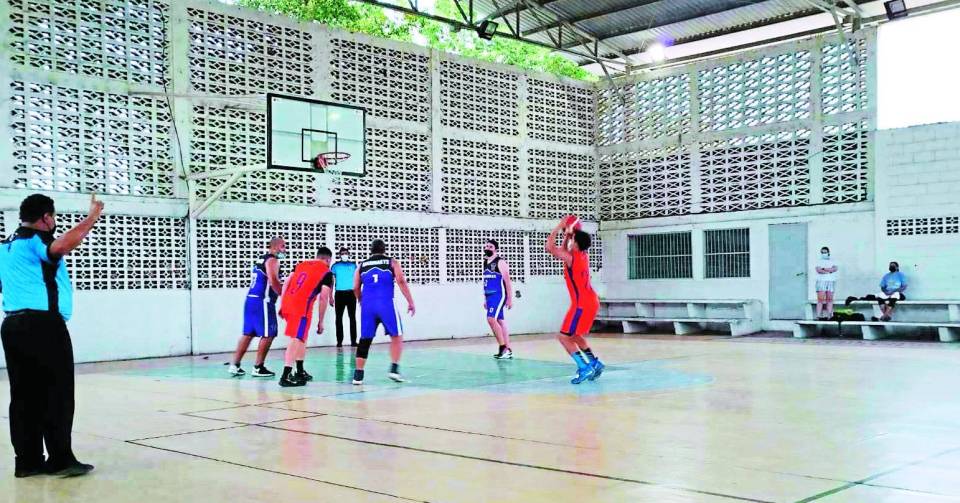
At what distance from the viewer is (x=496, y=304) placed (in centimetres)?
1474

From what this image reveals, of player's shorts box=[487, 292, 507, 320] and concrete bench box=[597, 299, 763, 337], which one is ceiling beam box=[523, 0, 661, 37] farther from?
player's shorts box=[487, 292, 507, 320]

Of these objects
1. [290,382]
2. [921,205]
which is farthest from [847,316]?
[290,382]

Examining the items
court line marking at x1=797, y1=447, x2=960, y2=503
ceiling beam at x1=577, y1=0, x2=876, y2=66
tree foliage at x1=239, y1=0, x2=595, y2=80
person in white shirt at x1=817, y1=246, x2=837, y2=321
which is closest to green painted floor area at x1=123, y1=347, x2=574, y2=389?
court line marking at x1=797, y1=447, x2=960, y2=503

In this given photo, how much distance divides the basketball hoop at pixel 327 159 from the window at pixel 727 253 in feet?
31.7

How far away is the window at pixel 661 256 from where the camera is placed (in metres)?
22.8

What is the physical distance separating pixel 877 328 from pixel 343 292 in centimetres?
1100

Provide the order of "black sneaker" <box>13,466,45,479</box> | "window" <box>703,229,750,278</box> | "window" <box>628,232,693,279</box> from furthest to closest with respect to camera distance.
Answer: "window" <box>628,232,693,279</box>, "window" <box>703,229,750,278</box>, "black sneaker" <box>13,466,45,479</box>

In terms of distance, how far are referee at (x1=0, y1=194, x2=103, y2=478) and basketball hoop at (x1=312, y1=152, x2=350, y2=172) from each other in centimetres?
1099

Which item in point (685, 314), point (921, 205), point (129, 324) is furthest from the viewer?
point (685, 314)

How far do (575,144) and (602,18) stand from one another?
3488mm

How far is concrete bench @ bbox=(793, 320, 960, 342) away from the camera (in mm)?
17359

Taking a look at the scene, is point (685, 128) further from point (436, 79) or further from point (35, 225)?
point (35, 225)

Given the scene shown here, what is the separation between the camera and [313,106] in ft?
56.3

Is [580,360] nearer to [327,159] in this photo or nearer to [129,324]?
[327,159]
